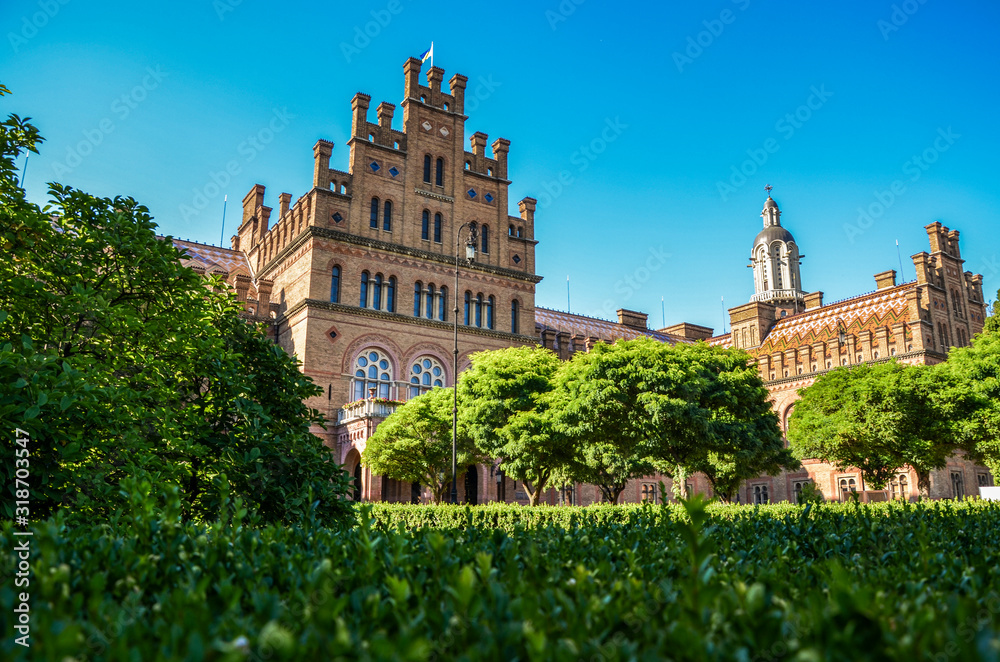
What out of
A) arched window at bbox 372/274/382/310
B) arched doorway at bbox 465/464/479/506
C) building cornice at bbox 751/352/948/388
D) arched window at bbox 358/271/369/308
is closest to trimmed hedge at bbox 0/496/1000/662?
arched window at bbox 358/271/369/308

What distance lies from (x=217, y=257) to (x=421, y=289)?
50.5 ft

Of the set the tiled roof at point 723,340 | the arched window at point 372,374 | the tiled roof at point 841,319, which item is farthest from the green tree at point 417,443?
the tiled roof at point 723,340

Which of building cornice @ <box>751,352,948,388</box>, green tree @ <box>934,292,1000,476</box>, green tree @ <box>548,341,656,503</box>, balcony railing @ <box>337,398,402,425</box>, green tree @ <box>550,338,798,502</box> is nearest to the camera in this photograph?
green tree @ <box>550,338,798,502</box>

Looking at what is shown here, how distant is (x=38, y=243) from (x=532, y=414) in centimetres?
2208

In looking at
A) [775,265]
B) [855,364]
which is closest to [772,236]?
[775,265]

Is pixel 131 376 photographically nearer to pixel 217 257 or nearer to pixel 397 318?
pixel 397 318

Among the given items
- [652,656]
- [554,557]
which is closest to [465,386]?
[554,557]

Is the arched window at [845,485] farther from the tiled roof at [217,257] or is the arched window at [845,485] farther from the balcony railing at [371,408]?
the tiled roof at [217,257]

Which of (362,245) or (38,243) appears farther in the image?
(362,245)

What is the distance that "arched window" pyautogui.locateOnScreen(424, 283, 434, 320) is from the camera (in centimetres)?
4134

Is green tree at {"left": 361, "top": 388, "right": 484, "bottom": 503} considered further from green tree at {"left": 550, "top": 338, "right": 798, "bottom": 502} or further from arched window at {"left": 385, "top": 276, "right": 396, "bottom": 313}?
arched window at {"left": 385, "top": 276, "right": 396, "bottom": 313}

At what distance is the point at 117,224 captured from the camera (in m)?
9.19

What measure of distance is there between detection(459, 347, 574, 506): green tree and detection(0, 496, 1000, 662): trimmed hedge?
24.3 m

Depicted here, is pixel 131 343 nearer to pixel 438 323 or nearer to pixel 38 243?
A: pixel 38 243
